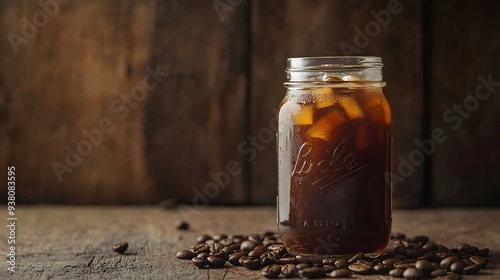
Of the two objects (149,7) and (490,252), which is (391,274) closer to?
(490,252)

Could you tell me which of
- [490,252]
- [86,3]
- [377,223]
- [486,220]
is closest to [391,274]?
[377,223]

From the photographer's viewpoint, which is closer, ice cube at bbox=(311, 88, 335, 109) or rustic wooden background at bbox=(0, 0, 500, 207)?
ice cube at bbox=(311, 88, 335, 109)

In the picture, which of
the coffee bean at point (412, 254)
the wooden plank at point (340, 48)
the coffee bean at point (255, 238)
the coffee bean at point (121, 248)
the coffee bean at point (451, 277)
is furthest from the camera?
the wooden plank at point (340, 48)

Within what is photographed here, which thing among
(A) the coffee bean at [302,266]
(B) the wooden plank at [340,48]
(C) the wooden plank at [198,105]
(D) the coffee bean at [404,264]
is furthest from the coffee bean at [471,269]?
(C) the wooden plank at [198,105]

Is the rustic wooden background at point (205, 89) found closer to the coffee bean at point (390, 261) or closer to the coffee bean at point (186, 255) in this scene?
the coffee bean at point (186, 255)

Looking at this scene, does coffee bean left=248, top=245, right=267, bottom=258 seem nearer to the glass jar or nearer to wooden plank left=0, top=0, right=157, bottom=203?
the glass jar

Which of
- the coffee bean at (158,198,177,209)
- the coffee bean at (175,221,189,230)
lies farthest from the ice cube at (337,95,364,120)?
the coffee bean at (158,198,177,209)
